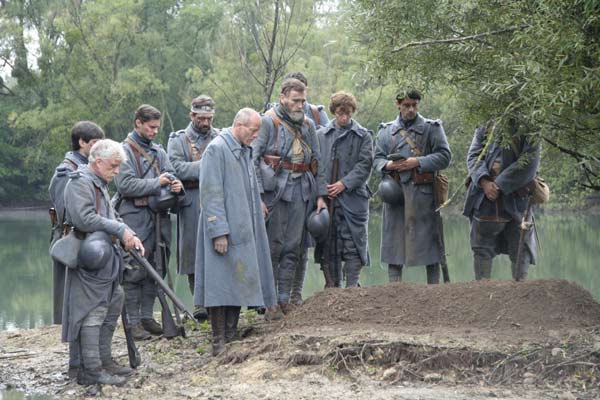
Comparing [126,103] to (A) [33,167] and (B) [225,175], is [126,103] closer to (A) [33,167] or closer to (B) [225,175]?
(A) [33,167]

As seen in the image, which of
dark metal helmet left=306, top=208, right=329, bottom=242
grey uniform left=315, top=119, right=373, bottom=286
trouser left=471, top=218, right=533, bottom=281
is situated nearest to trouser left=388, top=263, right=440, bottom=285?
trouser left=471, top=218, right=533, bottom=281

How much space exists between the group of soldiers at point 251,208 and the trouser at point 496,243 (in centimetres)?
1

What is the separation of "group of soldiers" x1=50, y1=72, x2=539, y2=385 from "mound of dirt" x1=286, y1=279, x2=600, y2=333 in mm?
571

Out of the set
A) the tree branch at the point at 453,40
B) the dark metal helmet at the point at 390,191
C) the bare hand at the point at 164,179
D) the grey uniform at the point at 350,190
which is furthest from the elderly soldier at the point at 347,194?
the tree branch at the point at 453,40

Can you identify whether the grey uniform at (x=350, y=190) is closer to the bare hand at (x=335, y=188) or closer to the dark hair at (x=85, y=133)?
the bare hand at (x=335, y=188)

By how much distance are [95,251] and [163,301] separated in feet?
5.68

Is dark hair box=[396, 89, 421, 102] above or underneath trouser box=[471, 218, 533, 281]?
above

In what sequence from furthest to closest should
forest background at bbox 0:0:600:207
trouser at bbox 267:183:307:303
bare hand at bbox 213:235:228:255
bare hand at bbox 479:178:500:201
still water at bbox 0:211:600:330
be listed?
1. forest background at bbox 0:0:600:207
2. still water at bbox 0:211:600:330
3. bare hand at bbox 479:178:500:201
4. trouser at bbox 267:183:307:303
5. bare hand at bbox 213:235:228:255

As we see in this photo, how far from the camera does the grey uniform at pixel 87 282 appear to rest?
23.0 ft

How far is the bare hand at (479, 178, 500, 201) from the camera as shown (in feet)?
31.0

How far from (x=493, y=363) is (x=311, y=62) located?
35196 mm

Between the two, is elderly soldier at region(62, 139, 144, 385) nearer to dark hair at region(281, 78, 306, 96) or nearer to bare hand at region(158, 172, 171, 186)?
bare hand at region(158, 172, 171, 186)

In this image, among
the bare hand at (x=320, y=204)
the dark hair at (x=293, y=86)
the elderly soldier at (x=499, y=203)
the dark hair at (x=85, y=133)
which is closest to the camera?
the dark hair at (x=85, y=133)

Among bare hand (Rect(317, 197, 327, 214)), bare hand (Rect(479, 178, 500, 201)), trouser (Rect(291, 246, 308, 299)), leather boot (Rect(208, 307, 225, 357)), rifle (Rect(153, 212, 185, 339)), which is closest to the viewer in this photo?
leather boot (Rect(208, 307, 225, 357))
